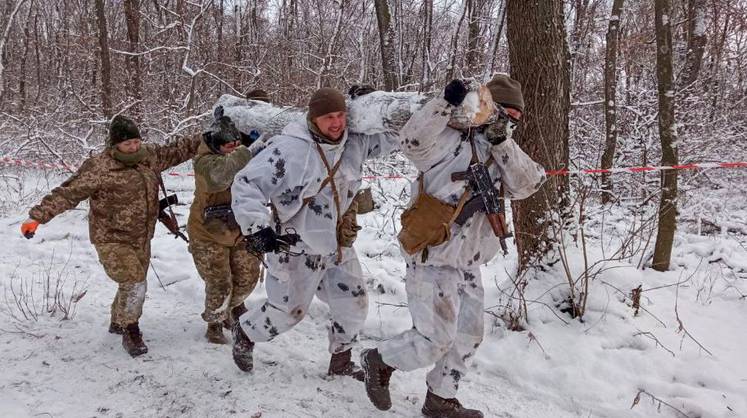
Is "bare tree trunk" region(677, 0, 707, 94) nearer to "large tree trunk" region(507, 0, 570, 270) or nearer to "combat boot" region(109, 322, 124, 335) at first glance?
"large tree trunk" region(507, 0, 570, 270)

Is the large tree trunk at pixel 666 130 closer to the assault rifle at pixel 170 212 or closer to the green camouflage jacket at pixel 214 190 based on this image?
the green camouflage jacket at pixel 214 190

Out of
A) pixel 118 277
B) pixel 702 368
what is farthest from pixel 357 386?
pixel 702 368

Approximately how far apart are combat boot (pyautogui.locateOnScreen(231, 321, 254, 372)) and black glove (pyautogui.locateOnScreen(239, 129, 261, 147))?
1404 millimetres

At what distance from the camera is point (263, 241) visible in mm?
2623

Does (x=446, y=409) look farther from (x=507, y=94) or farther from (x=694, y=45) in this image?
(x=694, y=45)

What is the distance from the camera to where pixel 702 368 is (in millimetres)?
3041

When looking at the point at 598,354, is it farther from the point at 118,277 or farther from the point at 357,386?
the point at 118,277

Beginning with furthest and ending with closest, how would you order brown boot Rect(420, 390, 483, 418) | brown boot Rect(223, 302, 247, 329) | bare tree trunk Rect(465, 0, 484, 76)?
bare tree trunk Rect(465, 0, 484, 76) < brown boot Rect(223, 302, 247, 329) < brown boot Rect(420, 390, 483, 418)

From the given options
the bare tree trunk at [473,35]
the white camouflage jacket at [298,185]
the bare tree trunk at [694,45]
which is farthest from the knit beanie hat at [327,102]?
the bare tree trunk at [473,35]

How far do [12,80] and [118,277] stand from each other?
80.1ft

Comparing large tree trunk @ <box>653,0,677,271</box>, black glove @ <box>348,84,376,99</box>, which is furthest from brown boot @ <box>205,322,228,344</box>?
large tree trunk @ <box>653,0,677,271</box>

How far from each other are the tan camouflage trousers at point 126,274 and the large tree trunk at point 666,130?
4.32m

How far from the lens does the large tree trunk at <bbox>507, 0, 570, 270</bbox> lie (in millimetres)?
3775

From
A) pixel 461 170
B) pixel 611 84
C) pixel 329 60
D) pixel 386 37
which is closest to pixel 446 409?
pixel 461 170
